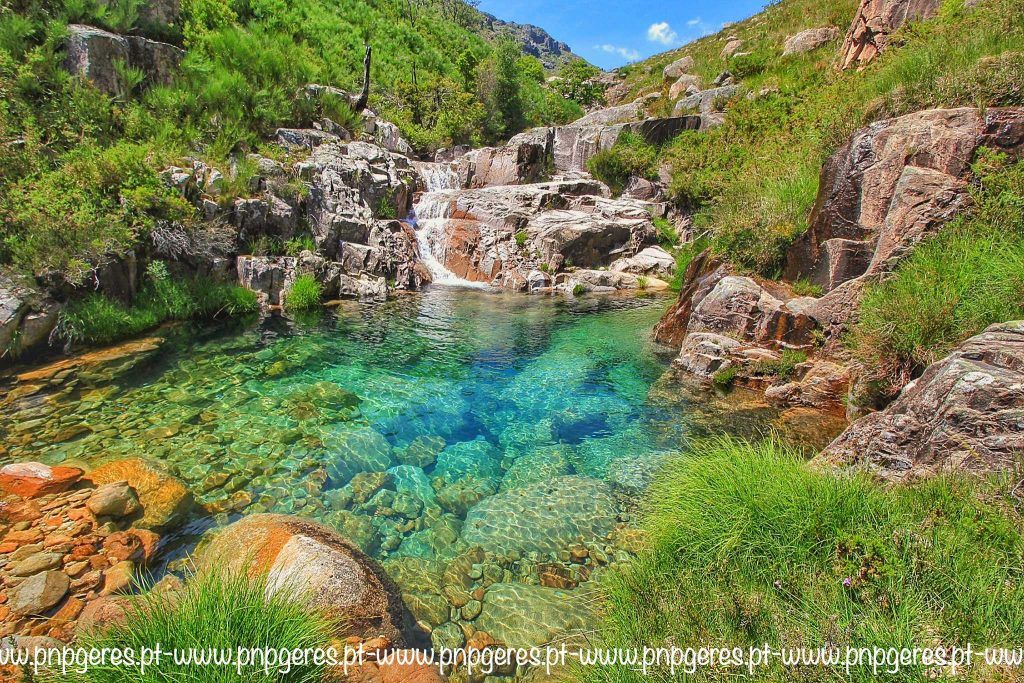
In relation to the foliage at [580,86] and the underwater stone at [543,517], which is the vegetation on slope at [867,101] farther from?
the foliage at [580,86]

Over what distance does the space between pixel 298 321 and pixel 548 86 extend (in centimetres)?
4758

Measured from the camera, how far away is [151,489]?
193 inches

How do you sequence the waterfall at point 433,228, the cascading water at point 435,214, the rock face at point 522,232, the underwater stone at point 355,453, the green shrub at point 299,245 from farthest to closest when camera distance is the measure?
the rock face at point 522,232, the cascading water at point 435,214, the waterfall at point 433,228, the green shrub at point 299,245, the underwater stone at point 355,453

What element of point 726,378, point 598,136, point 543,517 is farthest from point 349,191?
point 598,136

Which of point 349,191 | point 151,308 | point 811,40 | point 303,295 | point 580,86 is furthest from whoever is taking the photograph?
point 580,86

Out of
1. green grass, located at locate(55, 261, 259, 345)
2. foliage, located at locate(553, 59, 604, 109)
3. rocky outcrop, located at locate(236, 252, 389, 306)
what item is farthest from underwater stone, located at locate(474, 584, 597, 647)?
foliage, located at locate(553, 59, 604, 109)

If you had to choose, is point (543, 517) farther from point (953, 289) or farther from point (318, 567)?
point (953, 289)

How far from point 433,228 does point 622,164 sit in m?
12.2

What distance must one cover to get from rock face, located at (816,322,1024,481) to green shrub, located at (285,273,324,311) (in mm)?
13306

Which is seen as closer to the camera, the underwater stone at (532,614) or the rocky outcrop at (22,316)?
the underwater stone at (532,614)

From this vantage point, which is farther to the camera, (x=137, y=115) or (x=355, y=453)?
(x=137, y=115)

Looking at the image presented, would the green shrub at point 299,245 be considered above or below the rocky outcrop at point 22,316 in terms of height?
above

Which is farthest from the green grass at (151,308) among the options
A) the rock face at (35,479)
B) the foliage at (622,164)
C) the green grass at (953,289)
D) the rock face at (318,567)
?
the foliage at (622,164)

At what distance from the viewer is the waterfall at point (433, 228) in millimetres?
19188
